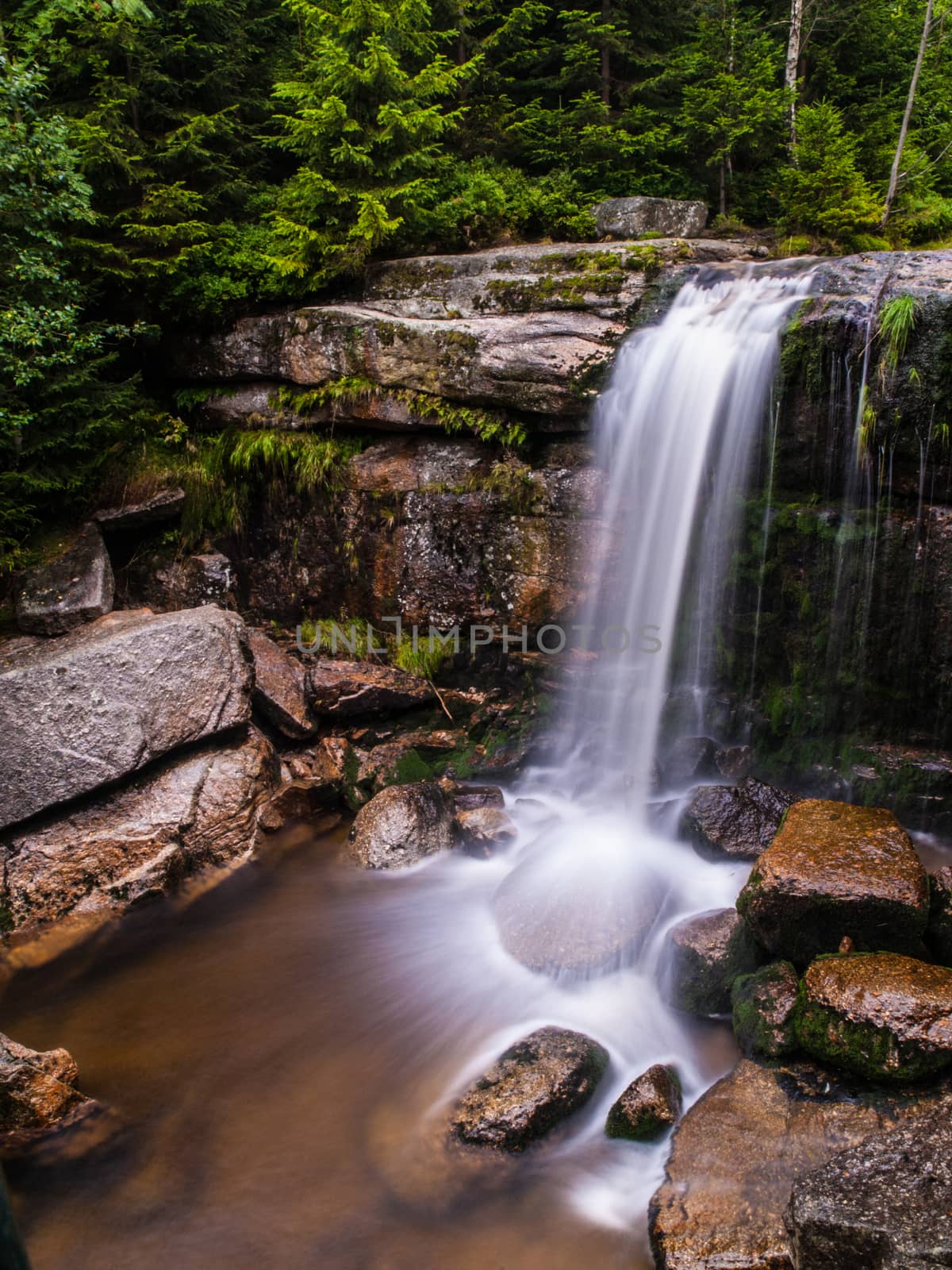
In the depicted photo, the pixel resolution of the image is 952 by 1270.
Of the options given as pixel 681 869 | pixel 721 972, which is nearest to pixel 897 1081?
pixel 721 972

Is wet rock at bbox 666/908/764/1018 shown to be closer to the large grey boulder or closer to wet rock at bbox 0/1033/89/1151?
the large grey boulder

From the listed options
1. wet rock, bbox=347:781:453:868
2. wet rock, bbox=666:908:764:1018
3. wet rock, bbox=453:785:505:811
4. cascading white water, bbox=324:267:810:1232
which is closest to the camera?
cascading white water, bbox=324:267:810:1232

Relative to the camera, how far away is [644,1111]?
13.8ft

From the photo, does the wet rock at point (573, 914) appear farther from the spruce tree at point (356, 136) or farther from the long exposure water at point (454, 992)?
the spruce tree at point (356, 136)

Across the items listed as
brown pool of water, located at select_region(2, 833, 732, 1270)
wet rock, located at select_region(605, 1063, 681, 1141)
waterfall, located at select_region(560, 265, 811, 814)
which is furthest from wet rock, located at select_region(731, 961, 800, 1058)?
waterfall, located at select_region(560, 265, 811, 814)

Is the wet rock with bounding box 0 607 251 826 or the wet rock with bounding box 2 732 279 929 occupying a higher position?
the wet rock with bounding box 0 607 251 826

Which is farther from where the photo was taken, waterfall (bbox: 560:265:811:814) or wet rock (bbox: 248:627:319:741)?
wet rock (bbox: 248:627:319:741)

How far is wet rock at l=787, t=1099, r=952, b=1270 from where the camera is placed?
2898 mm

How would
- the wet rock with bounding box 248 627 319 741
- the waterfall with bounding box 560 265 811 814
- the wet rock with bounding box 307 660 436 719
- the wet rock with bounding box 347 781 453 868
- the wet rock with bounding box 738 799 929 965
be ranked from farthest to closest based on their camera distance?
the wet rock with bounding box 307 660 436 719 < the wet rock with bounding box 248 627 319 741 < the waterfall with bounding box 560 265 811 814 < the wet rock with bounding box 347 781 453 868 < the wet rock with bounding box 738 799 929 965

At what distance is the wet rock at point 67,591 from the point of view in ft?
25.3

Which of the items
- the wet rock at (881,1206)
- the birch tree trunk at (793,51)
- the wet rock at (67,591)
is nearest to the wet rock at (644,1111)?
the wet rock at (881,1206)

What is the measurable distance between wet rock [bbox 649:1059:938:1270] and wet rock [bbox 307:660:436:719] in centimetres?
500

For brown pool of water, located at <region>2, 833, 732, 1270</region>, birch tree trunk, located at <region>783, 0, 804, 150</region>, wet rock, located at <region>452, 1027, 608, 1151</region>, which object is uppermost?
birch tree trunk, located at <region>783, 0, 804, 150</region>

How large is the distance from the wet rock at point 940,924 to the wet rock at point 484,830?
138 inches
